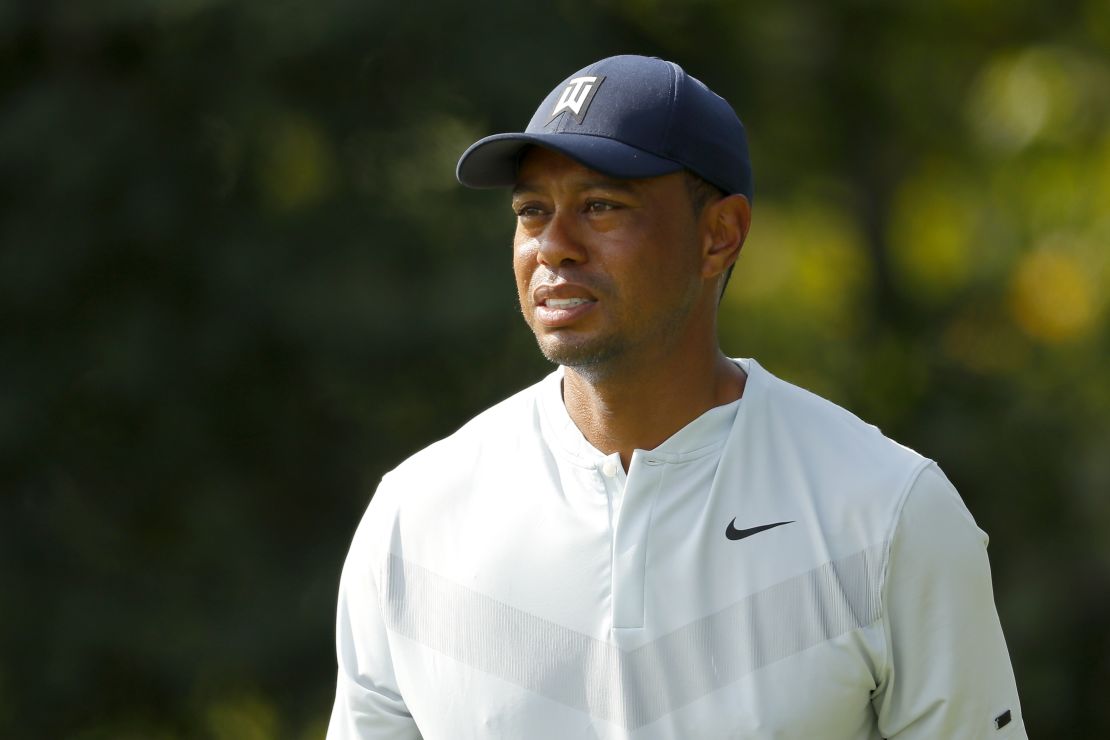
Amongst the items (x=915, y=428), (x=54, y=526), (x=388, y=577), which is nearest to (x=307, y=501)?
(x=54, y=526)

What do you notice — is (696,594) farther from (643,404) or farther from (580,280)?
(580,280)

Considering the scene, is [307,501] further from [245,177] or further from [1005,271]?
[1005,271]

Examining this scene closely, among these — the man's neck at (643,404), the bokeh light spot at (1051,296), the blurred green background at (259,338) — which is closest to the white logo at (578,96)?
the man's neck at (643,404)

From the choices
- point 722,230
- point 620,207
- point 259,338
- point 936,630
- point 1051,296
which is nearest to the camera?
point 936,630

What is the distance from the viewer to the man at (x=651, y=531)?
2010 mm

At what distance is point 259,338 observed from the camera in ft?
20.5

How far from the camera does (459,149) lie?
20.5ft

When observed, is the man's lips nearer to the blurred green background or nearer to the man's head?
the man's head

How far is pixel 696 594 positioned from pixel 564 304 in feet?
1.35

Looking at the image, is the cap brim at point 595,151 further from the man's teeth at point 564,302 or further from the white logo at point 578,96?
the man's teeth at point 564,302

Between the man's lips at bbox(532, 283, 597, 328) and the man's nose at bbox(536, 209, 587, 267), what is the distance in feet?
0.11

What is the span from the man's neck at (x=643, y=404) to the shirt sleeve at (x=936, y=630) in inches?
13.2

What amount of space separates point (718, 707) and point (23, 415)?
15.6 ft

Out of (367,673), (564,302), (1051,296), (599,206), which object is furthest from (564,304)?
(1051,296)
